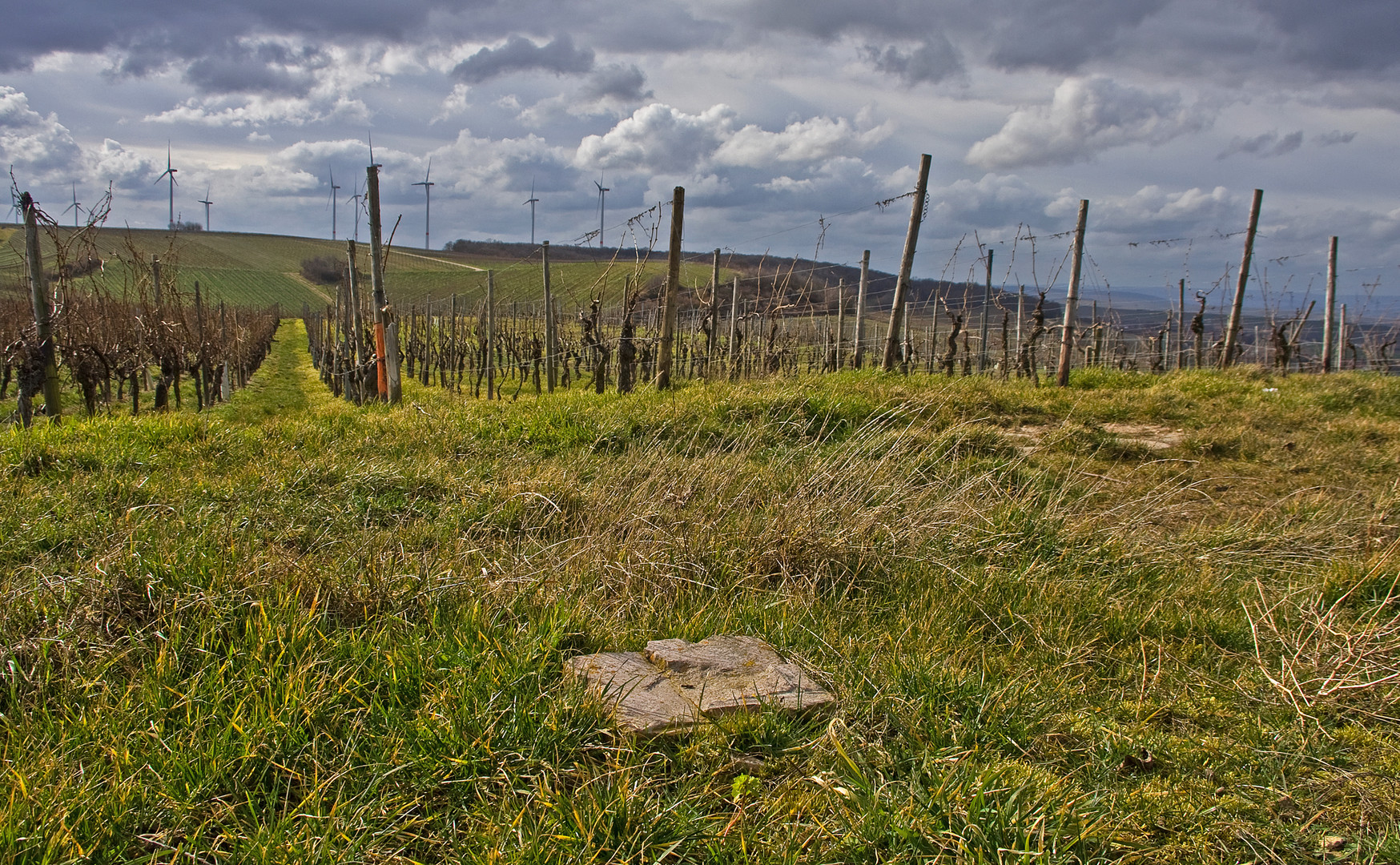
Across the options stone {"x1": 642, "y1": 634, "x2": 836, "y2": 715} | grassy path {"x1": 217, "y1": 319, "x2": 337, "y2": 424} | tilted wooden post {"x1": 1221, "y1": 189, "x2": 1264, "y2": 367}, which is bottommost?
grassy path {"x1": 217, "y1": 319, "x2": 337, "y2": 424}

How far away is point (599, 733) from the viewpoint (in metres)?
2.40

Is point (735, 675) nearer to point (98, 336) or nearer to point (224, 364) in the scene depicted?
point (98, 336)

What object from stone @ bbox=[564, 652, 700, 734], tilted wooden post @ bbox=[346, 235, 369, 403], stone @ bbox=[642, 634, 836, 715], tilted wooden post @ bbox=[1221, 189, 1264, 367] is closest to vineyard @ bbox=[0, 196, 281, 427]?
tilted wooden post @ bbox=[346, 235, 369, 403]

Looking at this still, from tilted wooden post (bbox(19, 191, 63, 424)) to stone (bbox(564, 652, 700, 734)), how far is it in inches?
337

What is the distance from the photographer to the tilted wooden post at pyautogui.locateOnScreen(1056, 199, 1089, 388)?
10.7m

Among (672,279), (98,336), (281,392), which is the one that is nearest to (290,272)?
Result: (281,392)

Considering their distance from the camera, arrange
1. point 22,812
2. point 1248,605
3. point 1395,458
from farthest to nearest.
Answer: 1. point 1395,458
2. point 1248,605
3. point 22,812

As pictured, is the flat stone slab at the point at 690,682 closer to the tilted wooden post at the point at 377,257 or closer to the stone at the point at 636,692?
the stone at the point at 636,692

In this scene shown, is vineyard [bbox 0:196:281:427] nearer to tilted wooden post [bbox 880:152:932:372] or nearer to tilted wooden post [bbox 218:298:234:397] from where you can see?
tilted wooden post [bbox 218:298:234:397]

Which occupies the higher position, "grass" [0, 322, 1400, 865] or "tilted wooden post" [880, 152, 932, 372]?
"tilted wooden post" [880, 152, 932, 372]

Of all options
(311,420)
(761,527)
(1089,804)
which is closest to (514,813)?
(1089,804)

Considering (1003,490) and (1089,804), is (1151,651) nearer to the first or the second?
(1089,804)

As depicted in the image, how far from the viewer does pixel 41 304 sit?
27.5ft

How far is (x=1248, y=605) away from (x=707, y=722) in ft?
10.3
